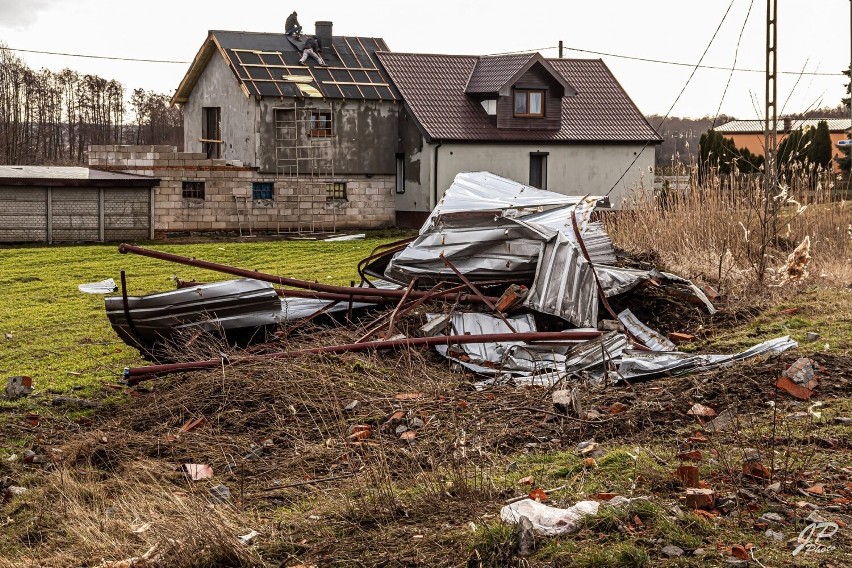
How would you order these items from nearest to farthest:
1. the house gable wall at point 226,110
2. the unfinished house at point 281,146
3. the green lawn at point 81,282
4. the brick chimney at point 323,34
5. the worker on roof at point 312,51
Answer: the green lawn at point 81,282 < the unfinished house at point 281,146 < the house gable wall at point 226,110 < the worker on roof at point 312,51 < the brick chimney at point 323,34

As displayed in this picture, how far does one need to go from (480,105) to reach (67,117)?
1228 inches

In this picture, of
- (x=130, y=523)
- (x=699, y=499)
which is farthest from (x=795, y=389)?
(x=130, y=523)

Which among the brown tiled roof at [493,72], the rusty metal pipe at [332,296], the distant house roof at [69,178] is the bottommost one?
the rusty metal pipe at [332,296]

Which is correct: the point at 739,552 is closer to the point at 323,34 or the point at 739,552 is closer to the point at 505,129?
the point at 505,129

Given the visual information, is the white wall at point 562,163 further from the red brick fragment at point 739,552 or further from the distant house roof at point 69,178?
the red brick fragment at point 739,552

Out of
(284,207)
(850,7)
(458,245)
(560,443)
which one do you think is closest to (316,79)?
(284,207)

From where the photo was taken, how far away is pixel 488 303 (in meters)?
10.0

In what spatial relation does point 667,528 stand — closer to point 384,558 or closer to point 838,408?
point 384,558

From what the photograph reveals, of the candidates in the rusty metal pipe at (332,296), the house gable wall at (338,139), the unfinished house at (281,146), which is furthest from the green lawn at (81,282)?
the house gable wall at (338,139)

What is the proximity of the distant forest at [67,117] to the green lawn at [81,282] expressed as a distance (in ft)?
97.5

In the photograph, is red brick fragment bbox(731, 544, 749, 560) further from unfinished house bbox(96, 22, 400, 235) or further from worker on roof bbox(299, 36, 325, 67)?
worker on roof bbox(299, 36, 325, 67)

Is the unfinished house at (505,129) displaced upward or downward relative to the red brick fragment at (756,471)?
upward

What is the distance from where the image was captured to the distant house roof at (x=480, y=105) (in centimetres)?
3497

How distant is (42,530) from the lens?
6.07 meters
